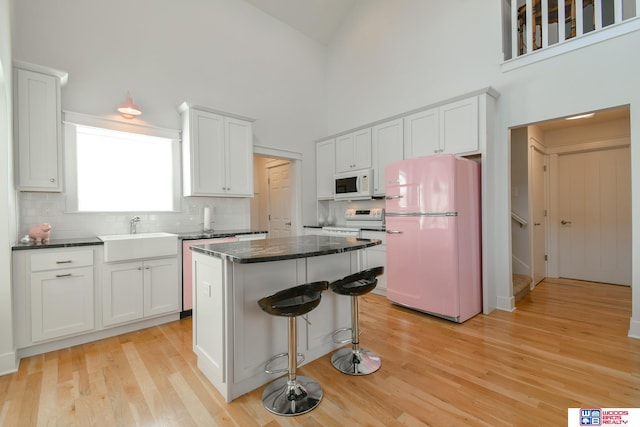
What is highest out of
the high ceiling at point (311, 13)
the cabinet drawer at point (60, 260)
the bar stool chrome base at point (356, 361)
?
the high ceiling at point (311, 13)

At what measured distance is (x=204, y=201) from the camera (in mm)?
3996

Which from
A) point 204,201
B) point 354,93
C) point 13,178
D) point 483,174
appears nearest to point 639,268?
point 483,174

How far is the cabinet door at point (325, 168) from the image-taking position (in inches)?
202

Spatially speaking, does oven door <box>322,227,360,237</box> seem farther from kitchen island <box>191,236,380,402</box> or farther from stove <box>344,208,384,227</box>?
kitchen island <box>191,236,380,402</box>

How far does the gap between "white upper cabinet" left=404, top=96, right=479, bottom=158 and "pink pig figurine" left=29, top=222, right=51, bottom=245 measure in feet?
13.4

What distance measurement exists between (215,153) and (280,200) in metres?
2.04

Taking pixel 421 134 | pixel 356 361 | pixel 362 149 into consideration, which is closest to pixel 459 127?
pixel 421 134

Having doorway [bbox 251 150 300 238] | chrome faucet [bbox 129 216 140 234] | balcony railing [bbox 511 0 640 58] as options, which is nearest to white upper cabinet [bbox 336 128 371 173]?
doorway [bbox 251 150 300 238]

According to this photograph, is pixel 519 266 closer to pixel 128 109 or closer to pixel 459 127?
pixel 459 127

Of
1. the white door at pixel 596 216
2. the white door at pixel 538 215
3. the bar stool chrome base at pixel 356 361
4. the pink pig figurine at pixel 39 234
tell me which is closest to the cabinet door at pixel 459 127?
the white door at pixel 538 215

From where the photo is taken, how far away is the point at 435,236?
307 centimetres

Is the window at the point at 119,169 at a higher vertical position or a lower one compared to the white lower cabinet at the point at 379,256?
higher

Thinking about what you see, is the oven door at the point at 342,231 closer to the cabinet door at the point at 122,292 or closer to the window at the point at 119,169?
the window at the point at 119,169

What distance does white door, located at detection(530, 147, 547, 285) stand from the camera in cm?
434
